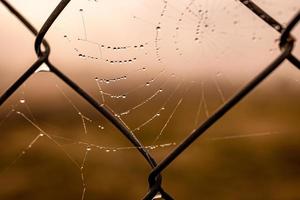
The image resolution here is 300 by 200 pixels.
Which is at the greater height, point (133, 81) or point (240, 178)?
point (133, 81)

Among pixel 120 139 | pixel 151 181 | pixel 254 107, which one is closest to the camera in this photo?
pixel 151 181

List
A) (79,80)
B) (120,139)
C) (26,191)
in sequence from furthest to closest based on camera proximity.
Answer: (120,139), (79,80), (26,191)

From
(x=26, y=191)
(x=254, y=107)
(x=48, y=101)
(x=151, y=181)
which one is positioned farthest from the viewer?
(x=254, y=107)

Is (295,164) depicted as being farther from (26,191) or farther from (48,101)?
(48,101)

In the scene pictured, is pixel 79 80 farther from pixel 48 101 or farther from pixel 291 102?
pixel 291 102

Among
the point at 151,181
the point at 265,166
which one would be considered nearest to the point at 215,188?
the point at 265,166

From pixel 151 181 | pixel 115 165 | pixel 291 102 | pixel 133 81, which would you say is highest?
pixel 151 181

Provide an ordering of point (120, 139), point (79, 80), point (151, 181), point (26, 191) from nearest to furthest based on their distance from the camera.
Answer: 1. point (151, 181)
2. point (26, 191)
3. point (79, 80)
4. point (120, 139)

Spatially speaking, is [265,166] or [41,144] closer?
[265,166]

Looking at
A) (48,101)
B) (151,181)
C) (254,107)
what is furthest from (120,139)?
(151,181)
